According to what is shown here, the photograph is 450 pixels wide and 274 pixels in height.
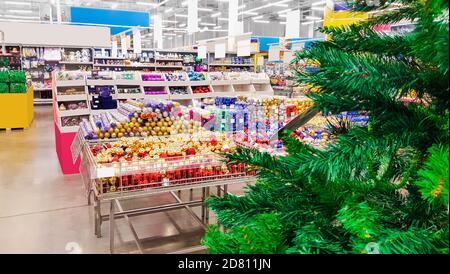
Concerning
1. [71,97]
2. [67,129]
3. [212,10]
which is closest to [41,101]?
[71,97]

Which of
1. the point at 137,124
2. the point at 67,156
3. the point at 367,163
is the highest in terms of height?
the point at 367,163

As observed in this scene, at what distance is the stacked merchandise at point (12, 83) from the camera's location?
348 inches

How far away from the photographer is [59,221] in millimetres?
3828

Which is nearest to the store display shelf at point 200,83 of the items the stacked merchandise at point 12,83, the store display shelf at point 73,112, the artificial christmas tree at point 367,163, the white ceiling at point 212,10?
the store display shelf at point 73,112

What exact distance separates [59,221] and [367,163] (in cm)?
381

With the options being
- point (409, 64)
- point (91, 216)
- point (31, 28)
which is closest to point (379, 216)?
point (409, 64)

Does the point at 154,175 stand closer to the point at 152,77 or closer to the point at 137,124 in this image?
the point at 137,124

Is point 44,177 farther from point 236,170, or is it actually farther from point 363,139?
point 363,139

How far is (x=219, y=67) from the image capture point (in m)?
17.0

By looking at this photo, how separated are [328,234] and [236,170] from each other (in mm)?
2466

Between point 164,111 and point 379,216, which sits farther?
point 164,111

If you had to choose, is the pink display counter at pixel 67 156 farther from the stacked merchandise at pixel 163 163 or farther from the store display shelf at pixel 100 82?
the stacked merchandise at pixel 163 163

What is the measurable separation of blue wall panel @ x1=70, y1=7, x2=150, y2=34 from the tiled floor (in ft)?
38.2

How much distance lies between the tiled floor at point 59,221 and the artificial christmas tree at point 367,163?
9.07ft
